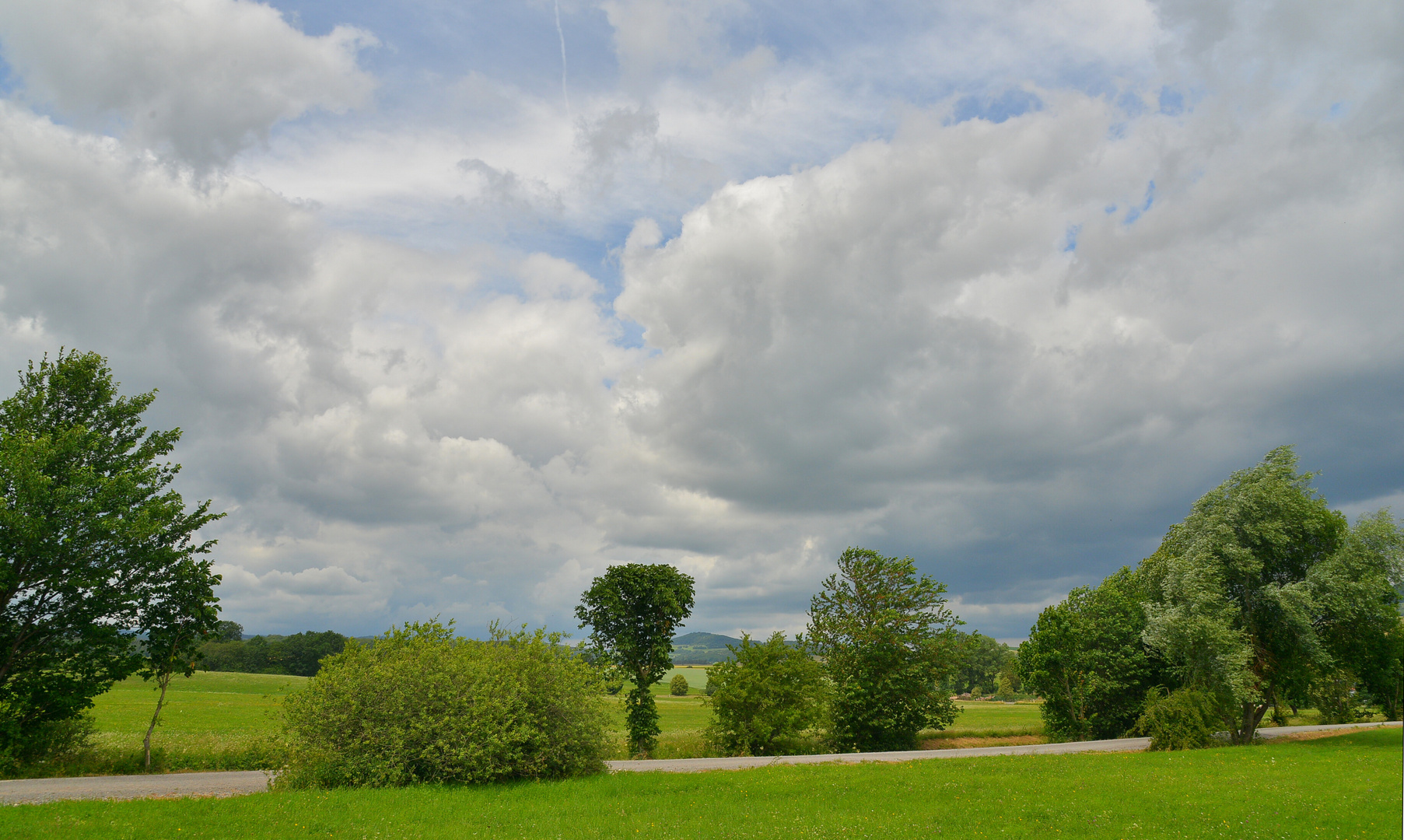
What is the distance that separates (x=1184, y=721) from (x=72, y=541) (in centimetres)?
4353

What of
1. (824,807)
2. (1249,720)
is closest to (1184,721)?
(1249,720)

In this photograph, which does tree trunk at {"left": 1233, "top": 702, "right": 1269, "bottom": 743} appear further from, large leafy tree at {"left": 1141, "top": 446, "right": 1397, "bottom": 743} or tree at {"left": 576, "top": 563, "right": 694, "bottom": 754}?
tree at {"left": 576, "top": 563, "right": 694, "bottom": 754}

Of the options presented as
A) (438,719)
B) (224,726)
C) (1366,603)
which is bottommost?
(224,726)

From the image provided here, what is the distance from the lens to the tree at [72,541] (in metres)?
22.0

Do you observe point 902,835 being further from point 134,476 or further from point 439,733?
point 134,476

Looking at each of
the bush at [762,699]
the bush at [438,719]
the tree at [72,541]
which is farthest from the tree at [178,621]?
the bush at [762,699]

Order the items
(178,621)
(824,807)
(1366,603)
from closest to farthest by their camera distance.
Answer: (824,807)
(178,621)
(1366,603)

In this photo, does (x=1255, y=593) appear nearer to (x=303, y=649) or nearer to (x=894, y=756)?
(x=894, y=756)

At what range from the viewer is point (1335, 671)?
108 ft

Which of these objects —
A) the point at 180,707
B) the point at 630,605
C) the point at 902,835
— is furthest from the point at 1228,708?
the point at 180,707

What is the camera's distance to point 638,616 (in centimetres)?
4059

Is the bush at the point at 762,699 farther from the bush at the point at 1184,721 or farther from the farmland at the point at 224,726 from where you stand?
the bush at the point at 1184,721

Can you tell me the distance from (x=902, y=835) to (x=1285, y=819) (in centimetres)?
919

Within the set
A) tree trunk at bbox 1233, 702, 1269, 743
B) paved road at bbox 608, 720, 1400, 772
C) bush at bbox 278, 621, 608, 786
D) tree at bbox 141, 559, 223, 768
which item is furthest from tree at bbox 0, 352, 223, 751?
tree trunk at bbox 1233, 702, 1269, 743
